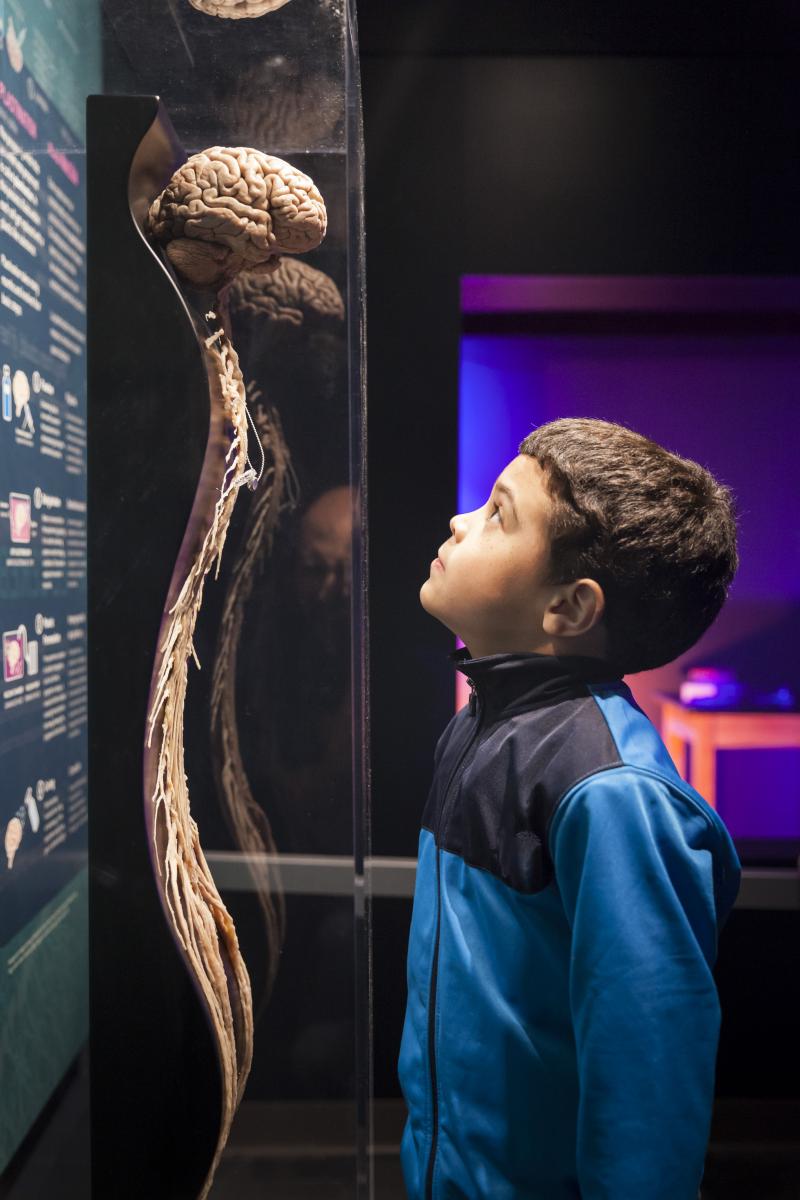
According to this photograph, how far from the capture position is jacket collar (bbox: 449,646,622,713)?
39.0 inches

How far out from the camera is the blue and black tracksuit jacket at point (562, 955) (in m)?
0.85

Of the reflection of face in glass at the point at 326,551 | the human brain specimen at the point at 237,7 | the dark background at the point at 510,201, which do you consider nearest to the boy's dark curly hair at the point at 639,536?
the reflection of face in glass at the point at 326,551

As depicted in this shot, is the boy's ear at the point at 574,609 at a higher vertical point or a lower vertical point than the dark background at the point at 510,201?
lower

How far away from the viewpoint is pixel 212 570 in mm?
1019

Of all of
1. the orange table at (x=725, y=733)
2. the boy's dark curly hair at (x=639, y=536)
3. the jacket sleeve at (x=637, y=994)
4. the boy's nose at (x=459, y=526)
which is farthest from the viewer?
the orange table at (x=725, y=733)

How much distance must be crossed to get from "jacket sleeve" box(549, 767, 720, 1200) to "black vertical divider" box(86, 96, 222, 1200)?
42 centimetres

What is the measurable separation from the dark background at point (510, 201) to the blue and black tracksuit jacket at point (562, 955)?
91cm

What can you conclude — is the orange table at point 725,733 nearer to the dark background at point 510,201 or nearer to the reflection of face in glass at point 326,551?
the dark background at point 510,201

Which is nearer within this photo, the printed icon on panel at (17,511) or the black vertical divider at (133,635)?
the black vertical divider at (133,635)

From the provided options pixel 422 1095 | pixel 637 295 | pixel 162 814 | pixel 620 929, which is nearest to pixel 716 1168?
pixel 422 1095

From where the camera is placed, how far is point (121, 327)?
3.22ft

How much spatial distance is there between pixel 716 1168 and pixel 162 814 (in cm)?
155

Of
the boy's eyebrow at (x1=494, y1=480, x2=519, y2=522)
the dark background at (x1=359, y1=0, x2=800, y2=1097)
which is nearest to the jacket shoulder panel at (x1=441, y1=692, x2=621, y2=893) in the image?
the boy's eyebrow at (x1=494, y1=480, x2=519, y2=522)

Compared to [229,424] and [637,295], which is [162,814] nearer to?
[229,424]
